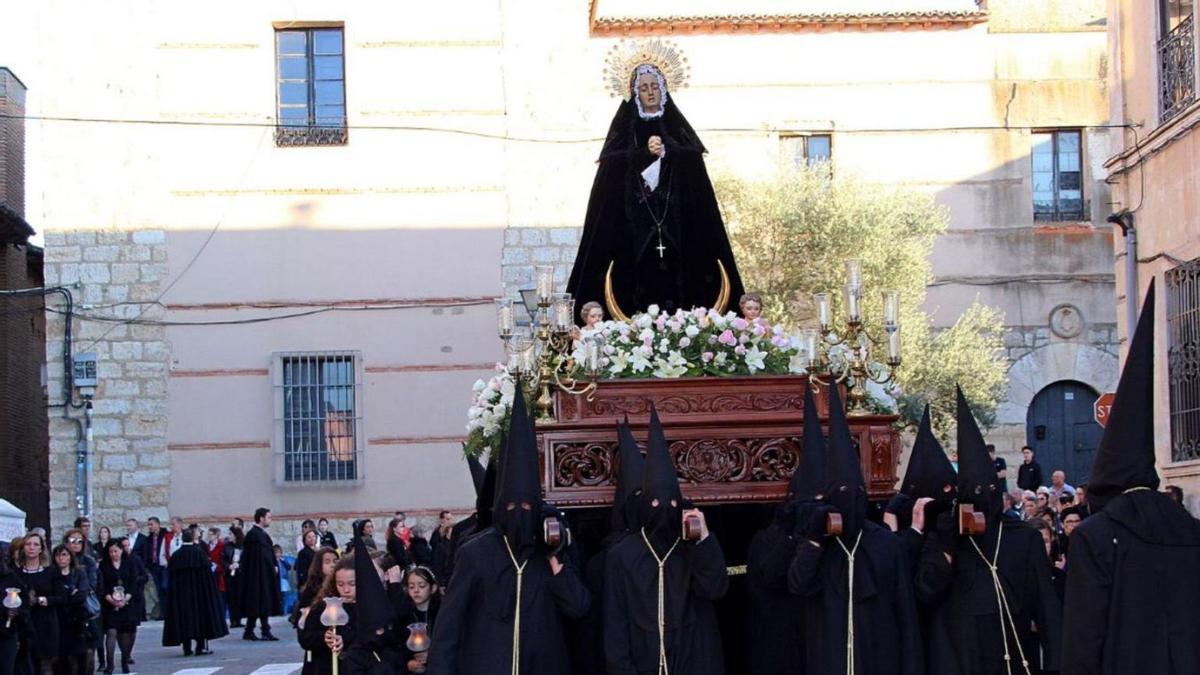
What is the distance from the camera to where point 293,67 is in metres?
29.1

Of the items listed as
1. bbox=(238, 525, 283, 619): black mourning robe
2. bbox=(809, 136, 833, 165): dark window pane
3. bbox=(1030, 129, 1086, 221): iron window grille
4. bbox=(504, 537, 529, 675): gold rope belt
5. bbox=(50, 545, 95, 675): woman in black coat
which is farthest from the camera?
bbox=(1030, 129, 1086, 221): iron window grille

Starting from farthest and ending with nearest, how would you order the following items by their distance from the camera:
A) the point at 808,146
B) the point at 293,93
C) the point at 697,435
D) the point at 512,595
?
the point at 808,146 < the point at 293,93 < the point at 697,435 < the point at 512,595

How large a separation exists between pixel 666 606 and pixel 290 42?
70.3 feet

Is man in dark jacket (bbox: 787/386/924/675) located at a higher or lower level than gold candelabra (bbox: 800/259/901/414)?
lower

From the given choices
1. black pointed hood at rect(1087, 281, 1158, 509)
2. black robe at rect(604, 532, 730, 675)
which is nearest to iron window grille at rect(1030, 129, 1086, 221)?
black robe at rect(604, 532, 730, 675)

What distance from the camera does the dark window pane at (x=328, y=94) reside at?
95.3ft

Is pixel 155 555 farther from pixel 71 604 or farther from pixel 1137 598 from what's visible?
pixel 1137 598

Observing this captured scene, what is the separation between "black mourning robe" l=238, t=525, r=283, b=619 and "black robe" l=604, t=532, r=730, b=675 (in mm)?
15943

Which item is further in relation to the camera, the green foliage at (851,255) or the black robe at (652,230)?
the green foliage at (851,255)

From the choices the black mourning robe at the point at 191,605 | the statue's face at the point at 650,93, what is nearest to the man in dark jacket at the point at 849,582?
the statue's face at the point at 650,93

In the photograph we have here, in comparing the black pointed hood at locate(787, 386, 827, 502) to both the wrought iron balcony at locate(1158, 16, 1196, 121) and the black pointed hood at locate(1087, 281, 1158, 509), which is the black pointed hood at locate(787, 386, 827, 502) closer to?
the black pointed hood at locate(1087, 281, 1158, 509)

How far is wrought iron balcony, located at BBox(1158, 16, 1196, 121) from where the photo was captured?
63.9 feet

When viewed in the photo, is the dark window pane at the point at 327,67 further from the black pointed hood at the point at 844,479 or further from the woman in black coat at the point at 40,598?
the black pointed hood at the point at 844,479

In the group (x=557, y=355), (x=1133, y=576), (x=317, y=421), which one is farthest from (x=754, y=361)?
(x=317, y=421)
